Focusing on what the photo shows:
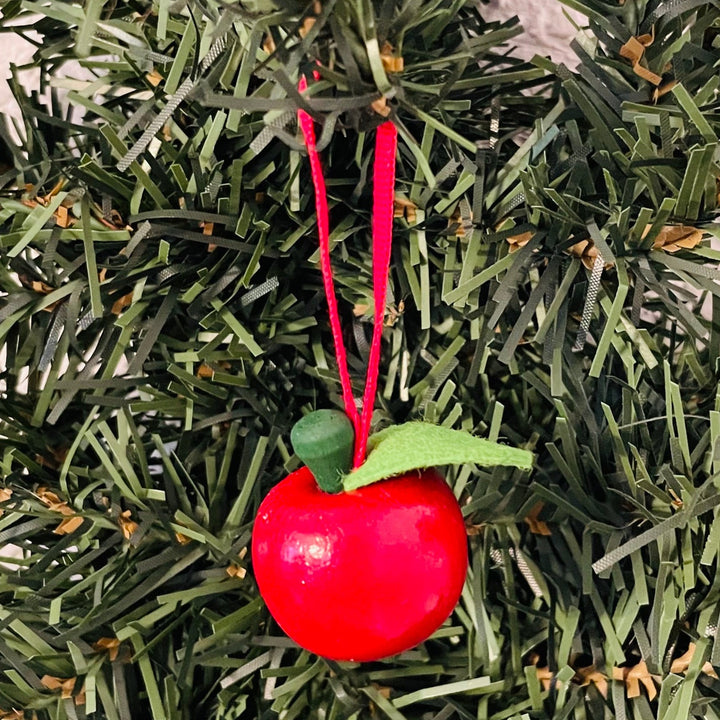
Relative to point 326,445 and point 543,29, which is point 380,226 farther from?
point 543,29

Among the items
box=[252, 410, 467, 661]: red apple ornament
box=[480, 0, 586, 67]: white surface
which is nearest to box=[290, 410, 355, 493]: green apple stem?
box=[252, 410, 467, 661]: red apple ornament

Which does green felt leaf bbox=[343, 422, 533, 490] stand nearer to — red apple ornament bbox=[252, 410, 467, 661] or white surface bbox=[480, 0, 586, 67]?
red apple ornament bbox=[252, 410, 467, 661]

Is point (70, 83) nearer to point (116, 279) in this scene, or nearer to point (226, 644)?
point (116, 279)

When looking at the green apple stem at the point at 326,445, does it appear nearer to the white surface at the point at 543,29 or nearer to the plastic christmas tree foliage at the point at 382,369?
the plastic christmas tree foliage at the point at 382,369

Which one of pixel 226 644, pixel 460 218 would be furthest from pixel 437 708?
pixel 460 218

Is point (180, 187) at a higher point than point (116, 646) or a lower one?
higher
